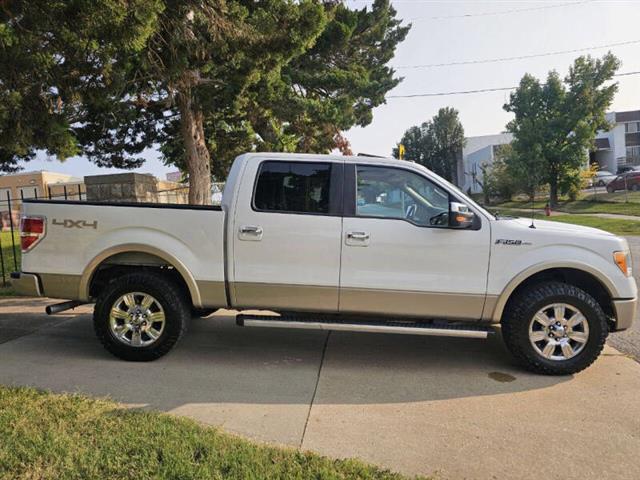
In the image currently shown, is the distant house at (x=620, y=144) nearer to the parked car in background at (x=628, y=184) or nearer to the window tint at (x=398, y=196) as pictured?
the parked car in background at (x=628, y=184)

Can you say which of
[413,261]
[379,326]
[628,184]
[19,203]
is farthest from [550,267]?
[628,184]

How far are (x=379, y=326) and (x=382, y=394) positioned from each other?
62 cm

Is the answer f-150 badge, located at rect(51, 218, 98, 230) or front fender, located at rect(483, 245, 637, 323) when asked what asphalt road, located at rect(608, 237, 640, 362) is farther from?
f-150 badge, located at rect(51, 218, 98, 230)

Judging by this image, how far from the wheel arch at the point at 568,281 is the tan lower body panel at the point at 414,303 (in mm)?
211

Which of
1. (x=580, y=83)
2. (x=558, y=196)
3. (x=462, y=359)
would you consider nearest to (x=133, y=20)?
(x=462, y=359)

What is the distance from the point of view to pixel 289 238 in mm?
4426

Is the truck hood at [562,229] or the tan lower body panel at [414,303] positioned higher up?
the truck hood at [562,229]

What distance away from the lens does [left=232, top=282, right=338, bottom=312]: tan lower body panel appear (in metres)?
4.45

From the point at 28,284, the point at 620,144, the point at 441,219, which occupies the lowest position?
the point at 28,284

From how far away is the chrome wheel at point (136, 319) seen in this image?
15.0 feet

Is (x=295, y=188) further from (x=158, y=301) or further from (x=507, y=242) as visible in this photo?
(x=507, y=242)

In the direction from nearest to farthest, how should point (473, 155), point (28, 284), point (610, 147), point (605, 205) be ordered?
point (28, 284), point (605, 205), point (610, 147), point (473, 155)

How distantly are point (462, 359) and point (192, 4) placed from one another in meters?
6.34

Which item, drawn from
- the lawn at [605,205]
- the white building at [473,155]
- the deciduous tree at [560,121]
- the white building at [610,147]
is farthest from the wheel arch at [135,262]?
the white building at [473,155]
